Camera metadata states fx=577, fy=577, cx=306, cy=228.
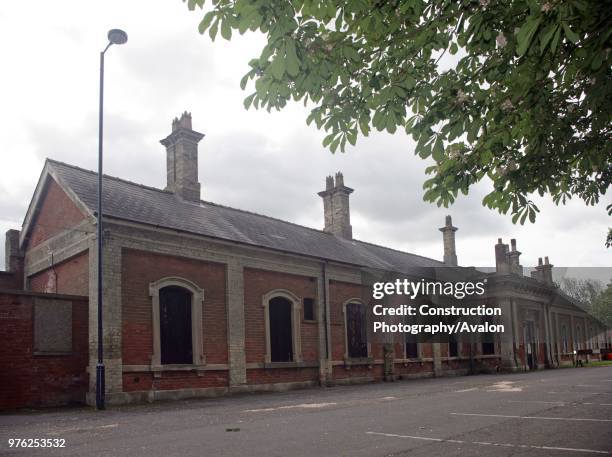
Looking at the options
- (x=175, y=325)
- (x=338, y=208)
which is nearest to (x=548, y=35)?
(x=175, y=325)

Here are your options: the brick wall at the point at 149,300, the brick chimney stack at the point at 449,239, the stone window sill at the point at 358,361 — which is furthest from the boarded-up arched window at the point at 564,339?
the brick wall at the point at 149,300

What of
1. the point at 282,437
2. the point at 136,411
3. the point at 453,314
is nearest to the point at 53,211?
the point at 136,411

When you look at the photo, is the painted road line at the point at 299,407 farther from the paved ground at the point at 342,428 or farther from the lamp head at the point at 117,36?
the lamp head at the point at 117,36

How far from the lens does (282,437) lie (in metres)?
8.70

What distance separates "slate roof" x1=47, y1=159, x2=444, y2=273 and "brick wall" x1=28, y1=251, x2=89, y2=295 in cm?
196

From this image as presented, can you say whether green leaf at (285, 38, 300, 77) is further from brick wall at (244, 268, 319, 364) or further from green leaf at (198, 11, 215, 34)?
brick wall at (244, 268, 319, 364)

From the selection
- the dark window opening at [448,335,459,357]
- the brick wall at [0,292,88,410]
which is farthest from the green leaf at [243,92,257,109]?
the dark window opening at [448,335,459,357]

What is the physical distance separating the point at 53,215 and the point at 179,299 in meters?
5.37

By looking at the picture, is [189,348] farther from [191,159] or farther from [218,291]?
[191,159]

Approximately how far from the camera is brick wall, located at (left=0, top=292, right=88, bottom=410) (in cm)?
1486

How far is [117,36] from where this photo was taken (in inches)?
576

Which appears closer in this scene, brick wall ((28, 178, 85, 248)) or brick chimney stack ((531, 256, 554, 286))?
brick wall ((28, 178, 85, 248))

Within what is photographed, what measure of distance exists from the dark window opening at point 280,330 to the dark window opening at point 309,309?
0.87m

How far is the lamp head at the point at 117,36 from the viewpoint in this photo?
1451cm
